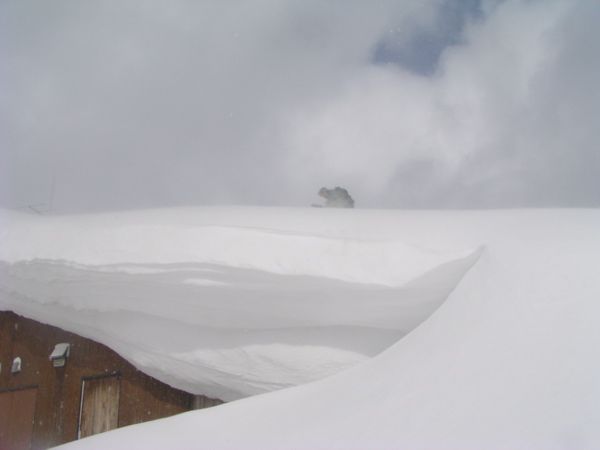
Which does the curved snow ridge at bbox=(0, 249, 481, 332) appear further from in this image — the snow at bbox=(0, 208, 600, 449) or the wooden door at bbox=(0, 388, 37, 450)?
the wooden door at bbox=(0, 388, 37, 450)

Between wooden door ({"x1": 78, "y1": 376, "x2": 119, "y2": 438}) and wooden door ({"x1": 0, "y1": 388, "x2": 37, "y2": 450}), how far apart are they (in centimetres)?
86

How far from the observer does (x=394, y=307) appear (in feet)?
11.8

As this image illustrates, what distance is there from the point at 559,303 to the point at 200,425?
6.62 ft

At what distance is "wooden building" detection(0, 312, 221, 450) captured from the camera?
5762 mm

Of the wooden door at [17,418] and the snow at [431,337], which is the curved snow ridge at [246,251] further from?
the wooden door at [17,418]

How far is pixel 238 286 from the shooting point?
398cm

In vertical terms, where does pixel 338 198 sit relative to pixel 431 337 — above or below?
above

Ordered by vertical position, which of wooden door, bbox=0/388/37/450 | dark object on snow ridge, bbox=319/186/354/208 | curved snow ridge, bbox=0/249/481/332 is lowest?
wooden door, bbox=0/388/37/450

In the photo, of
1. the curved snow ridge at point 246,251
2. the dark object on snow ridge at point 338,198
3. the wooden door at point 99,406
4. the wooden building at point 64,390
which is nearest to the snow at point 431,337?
the curved snow ridge at point 246,251

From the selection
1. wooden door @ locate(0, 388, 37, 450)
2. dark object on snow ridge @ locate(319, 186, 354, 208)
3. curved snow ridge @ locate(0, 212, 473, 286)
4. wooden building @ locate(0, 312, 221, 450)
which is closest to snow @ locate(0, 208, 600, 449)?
curved snow ridge @ locate(0, 212, 473, 286)

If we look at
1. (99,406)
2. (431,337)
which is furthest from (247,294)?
(99,406)

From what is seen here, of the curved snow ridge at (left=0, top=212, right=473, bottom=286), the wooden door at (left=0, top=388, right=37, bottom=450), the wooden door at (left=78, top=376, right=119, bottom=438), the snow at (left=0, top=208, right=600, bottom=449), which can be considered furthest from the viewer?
the wooden door at (left=0, top=388, right=37, bottom=450)

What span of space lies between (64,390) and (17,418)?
0.83 m

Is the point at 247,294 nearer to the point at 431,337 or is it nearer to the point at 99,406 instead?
the point at 431,337
